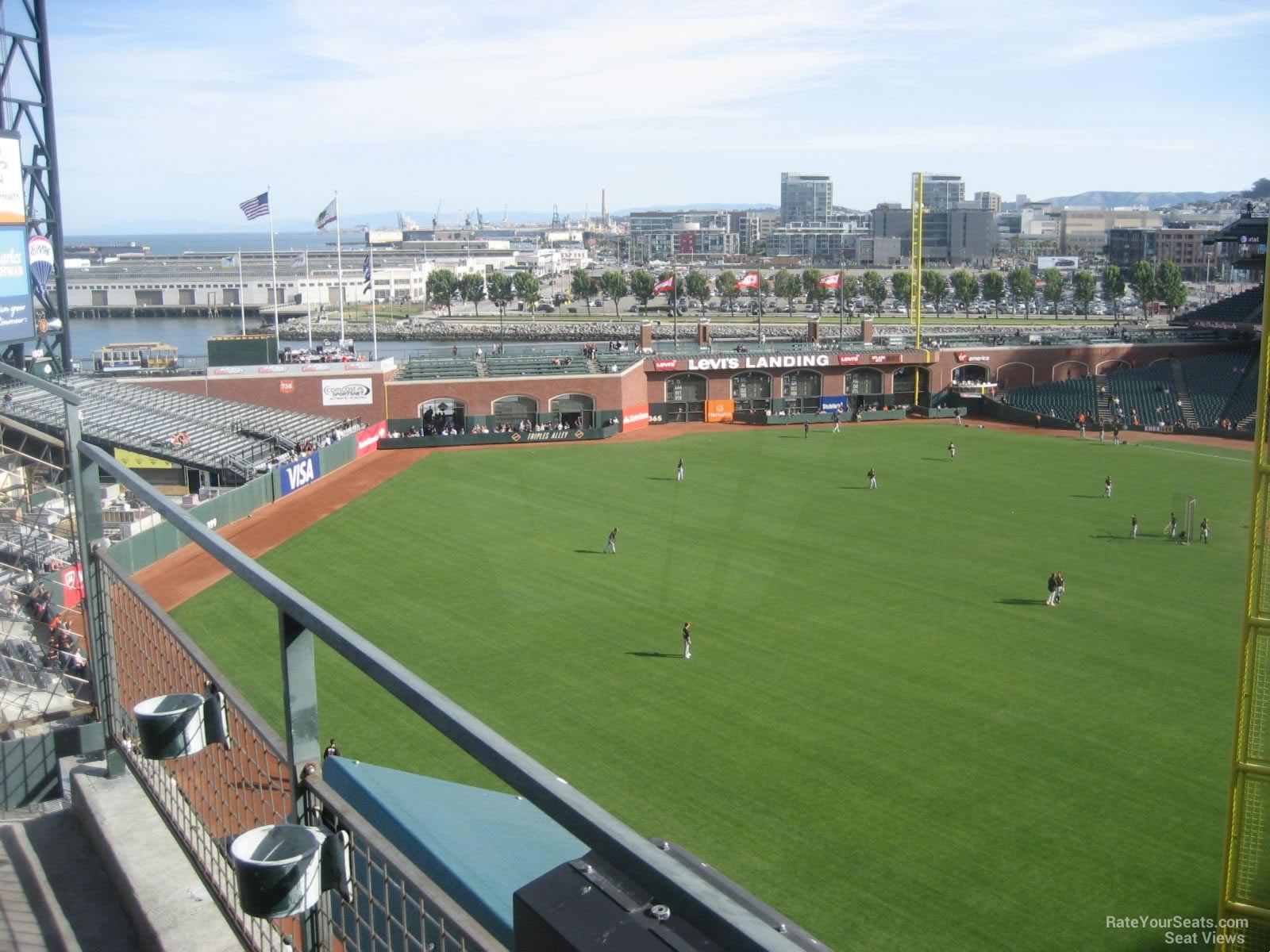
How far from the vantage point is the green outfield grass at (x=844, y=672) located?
14.8m

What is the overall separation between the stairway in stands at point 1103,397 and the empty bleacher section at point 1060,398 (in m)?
0.20

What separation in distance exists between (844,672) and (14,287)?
17244 millimetres

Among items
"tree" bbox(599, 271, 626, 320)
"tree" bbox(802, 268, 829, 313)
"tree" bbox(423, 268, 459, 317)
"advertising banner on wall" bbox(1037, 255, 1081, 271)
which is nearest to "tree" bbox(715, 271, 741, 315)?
"tree" bbox(802, 268, 829, 313)

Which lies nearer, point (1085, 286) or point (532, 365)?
point (532, 365)

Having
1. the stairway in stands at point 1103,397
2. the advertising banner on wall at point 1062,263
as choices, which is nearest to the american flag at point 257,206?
the stairway in stands at point 1103,397

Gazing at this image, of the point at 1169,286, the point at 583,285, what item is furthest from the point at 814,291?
the point at 1169,286

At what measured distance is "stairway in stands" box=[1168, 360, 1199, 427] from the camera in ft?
186

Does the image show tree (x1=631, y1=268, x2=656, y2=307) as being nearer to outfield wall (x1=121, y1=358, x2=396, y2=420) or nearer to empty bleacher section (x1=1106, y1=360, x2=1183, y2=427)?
empty bleacher section (x1=1106, y1=360, x2=1183, y2=427)

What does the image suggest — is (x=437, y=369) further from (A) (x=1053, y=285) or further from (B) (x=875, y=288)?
(A) (x=1053, y=285)

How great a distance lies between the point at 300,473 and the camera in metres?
39.4

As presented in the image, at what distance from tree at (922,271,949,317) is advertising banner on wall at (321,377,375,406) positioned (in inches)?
3403

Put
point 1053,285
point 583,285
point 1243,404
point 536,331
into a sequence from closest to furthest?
point 1243,404 → point 1053,285 → point 536,331 → point 583,285

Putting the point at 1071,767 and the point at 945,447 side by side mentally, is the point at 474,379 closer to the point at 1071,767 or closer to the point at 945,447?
the point at 945,447

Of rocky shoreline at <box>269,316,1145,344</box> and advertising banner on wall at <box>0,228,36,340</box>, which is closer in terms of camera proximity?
advertising banner on wall at <box>0,228,36,340</box>
